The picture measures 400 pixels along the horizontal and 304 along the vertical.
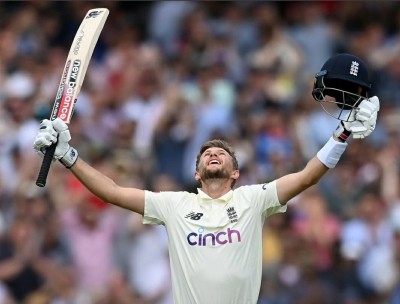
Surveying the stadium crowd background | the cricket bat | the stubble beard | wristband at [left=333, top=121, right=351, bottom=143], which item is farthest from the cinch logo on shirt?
the stadium crowd background

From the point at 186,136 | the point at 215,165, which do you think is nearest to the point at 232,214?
the point at 215,165

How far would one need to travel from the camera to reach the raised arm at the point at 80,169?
8125mm

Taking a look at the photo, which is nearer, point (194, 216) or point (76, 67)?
point (194, 216)

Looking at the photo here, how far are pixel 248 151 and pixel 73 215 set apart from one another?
2.15 m

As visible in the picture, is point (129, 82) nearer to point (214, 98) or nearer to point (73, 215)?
point (214, 98)

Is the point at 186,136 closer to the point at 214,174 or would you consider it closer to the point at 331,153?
the point at 214,174

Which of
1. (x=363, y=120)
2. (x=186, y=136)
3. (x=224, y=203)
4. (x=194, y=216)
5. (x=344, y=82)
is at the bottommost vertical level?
(x=194, y=216)

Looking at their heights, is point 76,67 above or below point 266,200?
above

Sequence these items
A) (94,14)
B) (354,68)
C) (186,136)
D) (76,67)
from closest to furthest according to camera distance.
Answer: (354,68)
(76,67)
(94,14)
(186,136)

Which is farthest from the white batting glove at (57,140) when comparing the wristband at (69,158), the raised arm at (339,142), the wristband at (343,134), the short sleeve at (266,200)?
the wristband at (343,134)

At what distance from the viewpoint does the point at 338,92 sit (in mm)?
8273

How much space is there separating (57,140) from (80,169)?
0.26 metres

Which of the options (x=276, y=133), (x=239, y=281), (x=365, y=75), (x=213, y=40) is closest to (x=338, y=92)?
(x=365, y=75)

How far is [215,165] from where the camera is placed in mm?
8516
